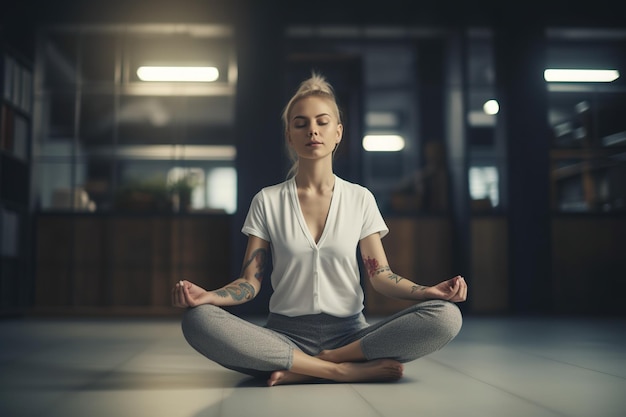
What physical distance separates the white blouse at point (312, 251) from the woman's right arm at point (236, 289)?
0.06 meters

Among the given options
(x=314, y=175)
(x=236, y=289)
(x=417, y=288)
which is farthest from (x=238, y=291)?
(x=417, y=288)

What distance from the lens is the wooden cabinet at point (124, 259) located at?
19.4 feet

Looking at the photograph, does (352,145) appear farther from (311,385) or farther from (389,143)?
(311,385)

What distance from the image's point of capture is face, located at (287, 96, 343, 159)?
7.09 feet

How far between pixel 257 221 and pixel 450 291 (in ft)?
2.43

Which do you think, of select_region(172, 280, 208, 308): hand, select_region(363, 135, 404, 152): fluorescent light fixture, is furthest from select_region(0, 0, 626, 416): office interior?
select_region(172, 280, 208, 308): hand

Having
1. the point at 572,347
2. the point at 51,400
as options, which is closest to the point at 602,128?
the point at 572,347

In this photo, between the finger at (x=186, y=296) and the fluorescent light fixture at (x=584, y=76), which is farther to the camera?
the fluorescent light fixture at (x=584, y=76)

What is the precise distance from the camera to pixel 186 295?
1.93 meters

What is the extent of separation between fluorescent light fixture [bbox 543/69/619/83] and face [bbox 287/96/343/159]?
4814mm

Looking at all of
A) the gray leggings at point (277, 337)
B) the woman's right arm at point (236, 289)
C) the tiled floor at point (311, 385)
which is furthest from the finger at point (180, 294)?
Answer: the tiled floor at point (311, 385)

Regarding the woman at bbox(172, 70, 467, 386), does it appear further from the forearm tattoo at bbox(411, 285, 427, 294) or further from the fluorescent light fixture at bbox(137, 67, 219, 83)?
the fluorescent light fixture at bbox(137, 67, 219, 83)

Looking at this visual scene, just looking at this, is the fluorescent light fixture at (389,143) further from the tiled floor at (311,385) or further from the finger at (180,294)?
the finger at (180,294)

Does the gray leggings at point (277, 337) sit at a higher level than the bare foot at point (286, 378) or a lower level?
higher
